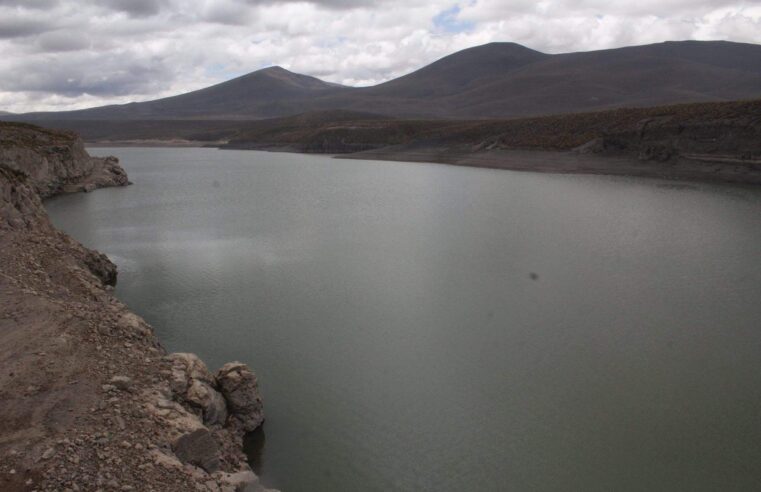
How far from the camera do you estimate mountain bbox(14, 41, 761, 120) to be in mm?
105562

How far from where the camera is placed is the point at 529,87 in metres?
120

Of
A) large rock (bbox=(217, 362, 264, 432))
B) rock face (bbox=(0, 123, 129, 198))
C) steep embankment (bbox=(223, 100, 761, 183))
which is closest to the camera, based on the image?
large rock (bbox=(217, 362, 264, 432))

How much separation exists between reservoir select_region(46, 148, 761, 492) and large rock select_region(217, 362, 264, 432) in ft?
0.90

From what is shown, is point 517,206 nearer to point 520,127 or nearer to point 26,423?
point 26,423

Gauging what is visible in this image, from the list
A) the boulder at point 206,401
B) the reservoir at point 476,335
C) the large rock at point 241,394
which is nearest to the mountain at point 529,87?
the reservoir at point 476,335

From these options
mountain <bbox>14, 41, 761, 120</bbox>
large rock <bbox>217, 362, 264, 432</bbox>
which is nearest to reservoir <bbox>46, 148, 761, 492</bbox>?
large rock <bbox>217, 362, 264, 432</bbox>

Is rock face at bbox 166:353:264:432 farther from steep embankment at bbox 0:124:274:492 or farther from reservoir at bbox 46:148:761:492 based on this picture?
reservoir at bbox 46:148:761:492

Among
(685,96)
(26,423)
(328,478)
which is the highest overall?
(685,96)

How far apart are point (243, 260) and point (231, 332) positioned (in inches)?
223

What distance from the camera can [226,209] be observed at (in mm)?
26609

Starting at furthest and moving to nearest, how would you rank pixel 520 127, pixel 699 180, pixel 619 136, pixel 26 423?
pixel 520 127 < pixel 619 136 < pixel 699 180 < pixel 26 423

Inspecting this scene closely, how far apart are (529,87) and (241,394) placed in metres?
122

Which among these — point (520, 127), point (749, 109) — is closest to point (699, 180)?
point (749, 109)

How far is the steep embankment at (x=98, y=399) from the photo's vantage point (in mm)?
5062
